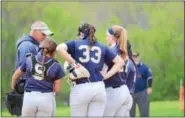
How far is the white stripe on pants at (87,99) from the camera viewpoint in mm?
6797

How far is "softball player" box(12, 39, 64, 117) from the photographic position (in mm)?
6789

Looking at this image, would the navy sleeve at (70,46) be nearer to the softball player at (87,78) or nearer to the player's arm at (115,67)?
the softball player at (87,78)

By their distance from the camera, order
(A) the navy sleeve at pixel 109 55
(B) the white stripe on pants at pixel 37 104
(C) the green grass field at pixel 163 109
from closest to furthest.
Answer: (B) the white stripe on pants at pixel 37 104 → (A) the navy sleeve at pixel 109 55 → (C) the green grass field at pixel 163 109

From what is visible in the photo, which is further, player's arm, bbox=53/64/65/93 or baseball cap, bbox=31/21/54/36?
baseball cap, bbox=31/21/54/36

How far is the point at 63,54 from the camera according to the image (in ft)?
22.3

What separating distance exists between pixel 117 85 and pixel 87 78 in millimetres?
Result: 645

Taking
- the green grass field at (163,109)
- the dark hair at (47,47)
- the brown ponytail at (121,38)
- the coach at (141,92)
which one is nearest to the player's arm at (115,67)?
the brown ponytail at (121,38)

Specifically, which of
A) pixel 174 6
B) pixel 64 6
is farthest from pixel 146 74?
pixel 174 6

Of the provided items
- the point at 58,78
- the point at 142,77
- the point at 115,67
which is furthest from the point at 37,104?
the point at 142,77

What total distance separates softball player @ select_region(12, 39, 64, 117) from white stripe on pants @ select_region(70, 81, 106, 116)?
0.81 feet

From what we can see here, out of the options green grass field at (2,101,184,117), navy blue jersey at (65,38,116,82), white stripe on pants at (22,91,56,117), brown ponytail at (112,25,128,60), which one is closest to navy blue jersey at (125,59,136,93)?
brown ponytail at (112,25,128,60)

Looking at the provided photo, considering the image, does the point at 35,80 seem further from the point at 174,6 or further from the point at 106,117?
the point at 174,6

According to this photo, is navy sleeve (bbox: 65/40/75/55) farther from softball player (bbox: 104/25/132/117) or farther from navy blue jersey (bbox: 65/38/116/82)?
softball player (bbox: 104/25/132/117)

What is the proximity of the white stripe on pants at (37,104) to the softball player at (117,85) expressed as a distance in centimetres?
84
